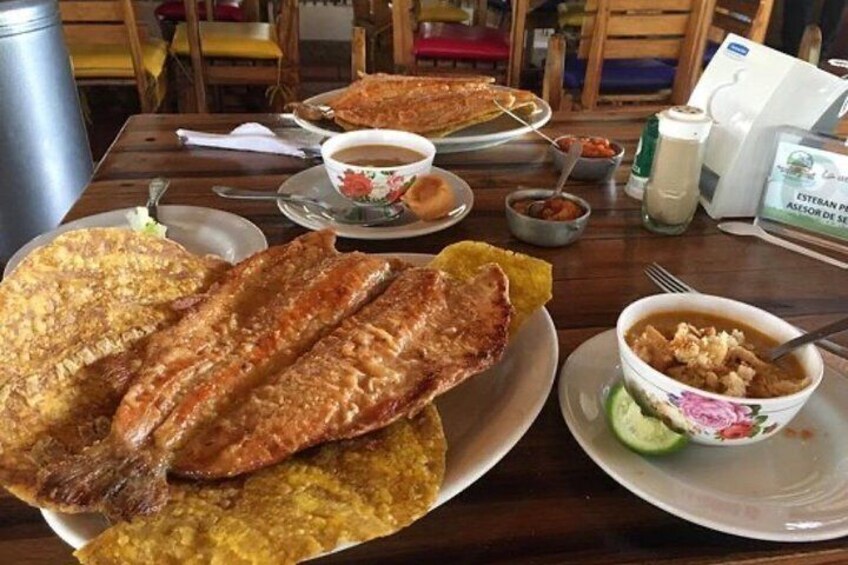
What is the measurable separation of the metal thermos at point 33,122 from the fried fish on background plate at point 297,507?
87.9 inches

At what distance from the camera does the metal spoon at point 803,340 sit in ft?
2.44

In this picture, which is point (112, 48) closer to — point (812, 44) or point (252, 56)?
point (252, 56)

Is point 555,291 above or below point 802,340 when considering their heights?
below

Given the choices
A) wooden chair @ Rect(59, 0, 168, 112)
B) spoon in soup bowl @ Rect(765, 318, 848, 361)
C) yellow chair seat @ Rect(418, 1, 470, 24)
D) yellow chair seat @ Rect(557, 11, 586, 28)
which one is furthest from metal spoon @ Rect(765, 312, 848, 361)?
yellow chair seat @ Rect(418, 1, 470, 24)

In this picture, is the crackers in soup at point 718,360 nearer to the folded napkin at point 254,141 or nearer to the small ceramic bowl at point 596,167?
the small ceramic bowl at point 596,167

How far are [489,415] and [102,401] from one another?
0.37 meters

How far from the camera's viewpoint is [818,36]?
1.98m

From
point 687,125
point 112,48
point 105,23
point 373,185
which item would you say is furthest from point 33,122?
point 687,125

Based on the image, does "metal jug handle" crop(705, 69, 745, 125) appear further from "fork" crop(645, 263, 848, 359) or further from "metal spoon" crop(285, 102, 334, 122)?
"metal spoon" crop(285, 102, 334, 122)

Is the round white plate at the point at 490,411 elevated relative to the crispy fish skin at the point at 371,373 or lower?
lower

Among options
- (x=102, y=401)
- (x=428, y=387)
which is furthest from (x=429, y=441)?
(x=102, y=401)

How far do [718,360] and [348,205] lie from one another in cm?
72

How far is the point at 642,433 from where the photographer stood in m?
0.71

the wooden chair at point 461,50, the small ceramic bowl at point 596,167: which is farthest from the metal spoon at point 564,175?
the wooden chair at point 461,50
